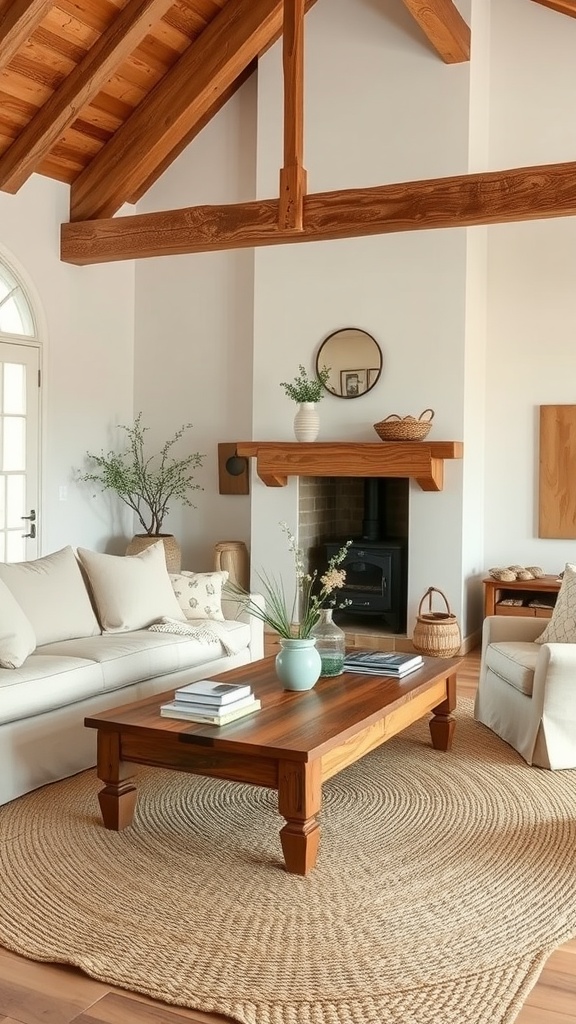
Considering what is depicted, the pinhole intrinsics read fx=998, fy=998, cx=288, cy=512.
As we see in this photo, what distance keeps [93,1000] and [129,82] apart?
19.0ft

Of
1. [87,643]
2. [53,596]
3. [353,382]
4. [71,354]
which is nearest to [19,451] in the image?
[71,354]

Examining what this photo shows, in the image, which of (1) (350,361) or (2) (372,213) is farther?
(1) (350,361)

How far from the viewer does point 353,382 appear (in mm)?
6715

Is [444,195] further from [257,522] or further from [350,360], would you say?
[257,522]

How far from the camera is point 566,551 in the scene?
6676 mm

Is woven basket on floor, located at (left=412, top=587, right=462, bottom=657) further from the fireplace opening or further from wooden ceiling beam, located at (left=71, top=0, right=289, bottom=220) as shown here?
wooden ceiling beam, located at (left=71, top=0, right=289, bottom=220)

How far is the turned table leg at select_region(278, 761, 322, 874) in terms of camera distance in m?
2.91

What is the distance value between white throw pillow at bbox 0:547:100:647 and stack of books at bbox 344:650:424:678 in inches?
48.2

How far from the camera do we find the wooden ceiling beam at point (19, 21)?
5.11 m

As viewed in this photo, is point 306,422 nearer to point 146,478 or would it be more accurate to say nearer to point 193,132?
point 146,478

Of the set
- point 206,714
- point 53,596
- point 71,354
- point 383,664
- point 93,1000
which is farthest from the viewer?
point 71,354

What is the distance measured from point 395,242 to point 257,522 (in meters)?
2.11

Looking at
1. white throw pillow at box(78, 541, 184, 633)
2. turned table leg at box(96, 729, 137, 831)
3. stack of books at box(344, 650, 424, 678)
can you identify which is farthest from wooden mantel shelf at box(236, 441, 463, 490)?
turned table leg at box(96, 729, 137, 831)

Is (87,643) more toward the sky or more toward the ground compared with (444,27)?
more toward the ground
